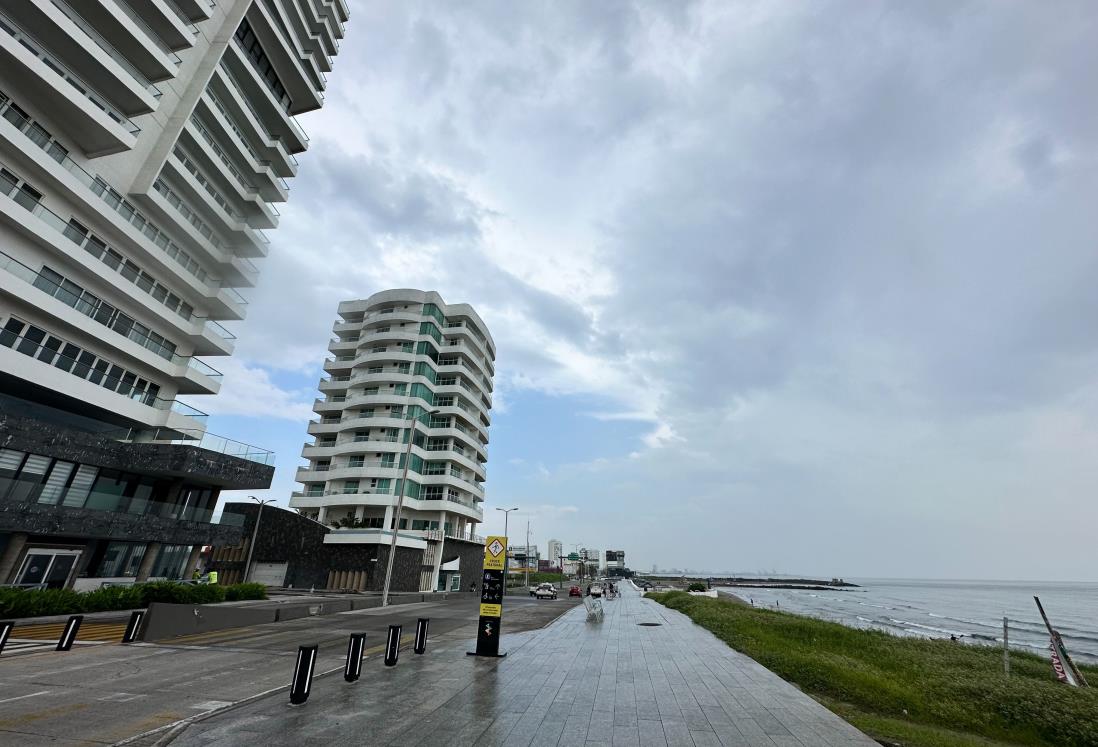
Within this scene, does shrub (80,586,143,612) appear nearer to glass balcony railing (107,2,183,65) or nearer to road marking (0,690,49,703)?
road marking (0,690,49,703)

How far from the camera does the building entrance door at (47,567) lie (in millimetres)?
24944

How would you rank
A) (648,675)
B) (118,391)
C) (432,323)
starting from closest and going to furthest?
(648,675), (118,391), (432,323)

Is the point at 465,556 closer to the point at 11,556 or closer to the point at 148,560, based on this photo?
the point at 148,560

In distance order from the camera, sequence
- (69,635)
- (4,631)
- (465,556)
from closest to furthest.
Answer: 1. (4,631)
2. (69,635)
3. (465,556)

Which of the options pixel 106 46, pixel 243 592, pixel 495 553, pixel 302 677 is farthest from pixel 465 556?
pixel 106 46

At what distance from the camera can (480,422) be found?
69750 millimetres

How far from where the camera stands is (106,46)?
29.6 meters

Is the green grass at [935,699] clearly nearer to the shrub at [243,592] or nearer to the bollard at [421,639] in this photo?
the bollard at [421,639]

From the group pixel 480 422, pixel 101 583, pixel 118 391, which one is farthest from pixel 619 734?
pixel 480 422

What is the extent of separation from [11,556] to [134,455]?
7.01 m

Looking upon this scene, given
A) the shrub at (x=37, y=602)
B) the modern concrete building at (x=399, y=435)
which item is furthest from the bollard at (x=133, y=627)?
the modern concrete building at (x=399, y=435)

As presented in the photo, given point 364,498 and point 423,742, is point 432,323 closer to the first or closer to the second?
point 364,498

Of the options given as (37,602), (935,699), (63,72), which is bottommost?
Answer: (935,699)

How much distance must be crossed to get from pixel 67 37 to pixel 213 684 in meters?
34.0
